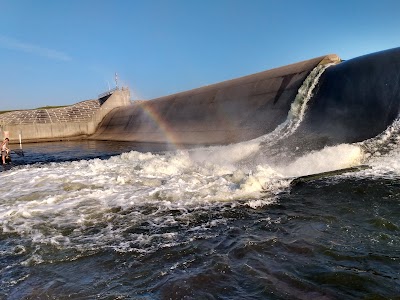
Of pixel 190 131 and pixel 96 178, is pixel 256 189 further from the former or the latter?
pixel 190 131

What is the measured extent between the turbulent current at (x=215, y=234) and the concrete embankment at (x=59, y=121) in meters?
30.9

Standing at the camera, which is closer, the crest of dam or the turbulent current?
the turbulent current

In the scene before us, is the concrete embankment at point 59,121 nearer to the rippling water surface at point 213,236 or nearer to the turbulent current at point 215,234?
the turbulent current at point 215,234

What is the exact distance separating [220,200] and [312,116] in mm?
8398

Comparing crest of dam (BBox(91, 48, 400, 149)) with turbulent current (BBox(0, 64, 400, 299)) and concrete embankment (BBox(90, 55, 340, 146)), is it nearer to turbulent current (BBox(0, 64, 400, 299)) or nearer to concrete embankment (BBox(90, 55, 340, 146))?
concrete embankment (BBox(90, 55, 340, 146))

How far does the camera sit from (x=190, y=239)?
478cm

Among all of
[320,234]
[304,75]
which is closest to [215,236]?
[320,234]

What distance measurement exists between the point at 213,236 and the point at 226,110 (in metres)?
16.2

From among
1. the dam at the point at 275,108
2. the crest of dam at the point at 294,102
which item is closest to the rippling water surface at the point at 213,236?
the crest of dam at the point at 294,102

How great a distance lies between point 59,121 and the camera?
3869 cm

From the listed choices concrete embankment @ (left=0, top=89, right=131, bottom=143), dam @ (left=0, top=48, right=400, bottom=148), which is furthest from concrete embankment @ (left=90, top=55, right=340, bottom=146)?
concrete embankment @ (left=0, top=89, right=131, bottom=143)

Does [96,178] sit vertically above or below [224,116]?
below

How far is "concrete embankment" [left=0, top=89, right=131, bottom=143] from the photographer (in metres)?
37.3

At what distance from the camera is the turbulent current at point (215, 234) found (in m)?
3.46
